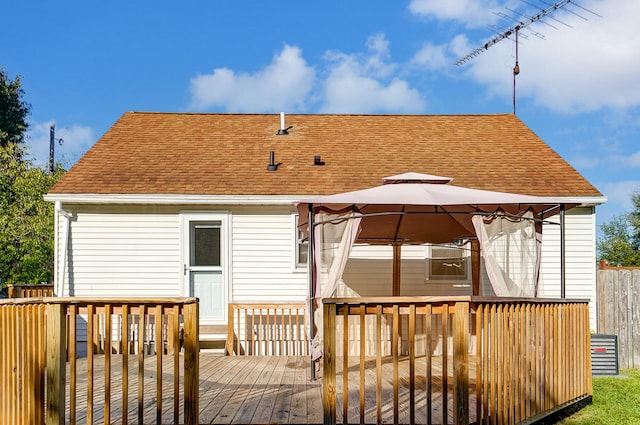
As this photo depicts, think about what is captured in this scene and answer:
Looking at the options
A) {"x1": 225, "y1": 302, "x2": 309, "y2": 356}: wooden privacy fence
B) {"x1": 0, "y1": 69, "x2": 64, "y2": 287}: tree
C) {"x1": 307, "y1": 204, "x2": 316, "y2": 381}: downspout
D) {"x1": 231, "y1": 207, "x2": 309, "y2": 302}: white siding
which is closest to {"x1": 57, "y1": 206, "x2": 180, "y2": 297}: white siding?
{"x1": 231, "y1": 207, "x2": 309, "y2": 302}: white siding

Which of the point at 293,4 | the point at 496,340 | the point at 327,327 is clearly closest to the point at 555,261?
the point at 496,340

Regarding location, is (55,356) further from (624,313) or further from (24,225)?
(24,225)

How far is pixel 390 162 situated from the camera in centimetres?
1141

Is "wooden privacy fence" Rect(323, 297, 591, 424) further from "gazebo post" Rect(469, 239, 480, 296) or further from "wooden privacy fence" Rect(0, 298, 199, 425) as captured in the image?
"gazebo post" Rect(469, 239, 480, 296)

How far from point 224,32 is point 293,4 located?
12.8 ft

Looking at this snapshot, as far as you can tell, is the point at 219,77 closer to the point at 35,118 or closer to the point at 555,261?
the point at 35,118

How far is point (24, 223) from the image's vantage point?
1714 centimetres

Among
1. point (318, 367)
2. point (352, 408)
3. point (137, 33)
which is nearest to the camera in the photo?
point (352, 408)

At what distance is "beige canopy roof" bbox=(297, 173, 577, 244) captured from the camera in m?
6.64

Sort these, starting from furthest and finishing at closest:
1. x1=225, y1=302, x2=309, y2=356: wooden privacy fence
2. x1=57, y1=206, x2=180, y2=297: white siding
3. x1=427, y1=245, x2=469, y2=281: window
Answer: x1=427, y1=245, x2=469, y2=281: window, x1=57, y1=206, x2=180, y2=297: white siding, x1=225, y1=302, x2=309, y2=356: wooden privacy fence

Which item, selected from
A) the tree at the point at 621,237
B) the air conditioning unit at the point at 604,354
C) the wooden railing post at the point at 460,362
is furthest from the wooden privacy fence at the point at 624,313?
the tree at the point at 621,237

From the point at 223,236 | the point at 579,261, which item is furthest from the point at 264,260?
the point at 579,261

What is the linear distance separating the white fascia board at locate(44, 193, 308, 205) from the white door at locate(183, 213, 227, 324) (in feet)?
1.24

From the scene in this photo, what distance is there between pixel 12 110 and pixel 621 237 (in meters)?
27.6
